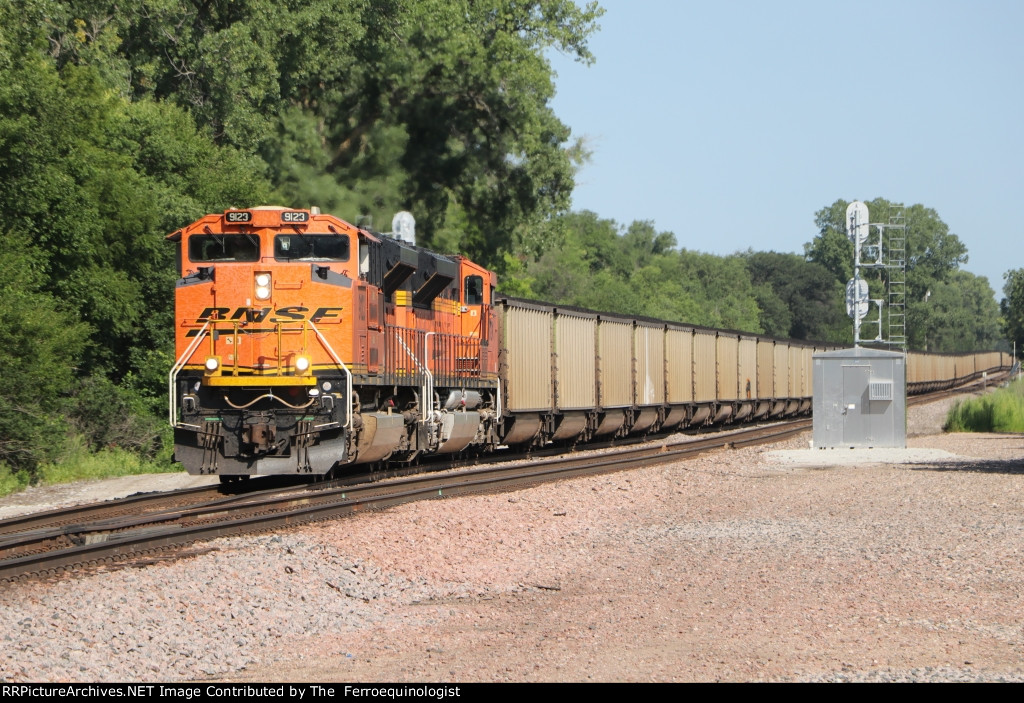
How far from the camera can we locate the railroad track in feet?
31.8

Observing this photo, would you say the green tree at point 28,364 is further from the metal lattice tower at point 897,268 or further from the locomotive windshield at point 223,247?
the metal lattice tower at point 897,268

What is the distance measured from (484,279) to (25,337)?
8.40m

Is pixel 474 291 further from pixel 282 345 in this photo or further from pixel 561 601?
pixel 561 601

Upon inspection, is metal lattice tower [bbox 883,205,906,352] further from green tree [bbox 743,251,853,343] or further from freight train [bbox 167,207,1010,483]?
freight train [bbox 167,207,1010,483]

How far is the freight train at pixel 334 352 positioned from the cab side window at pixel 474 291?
0.7 inches

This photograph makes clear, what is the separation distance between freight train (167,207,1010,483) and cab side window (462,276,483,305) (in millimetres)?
18

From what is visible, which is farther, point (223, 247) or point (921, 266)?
point (921, 266)

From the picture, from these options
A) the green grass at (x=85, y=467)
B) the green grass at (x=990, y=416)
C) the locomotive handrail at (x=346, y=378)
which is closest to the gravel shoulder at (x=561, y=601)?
the locomotive handrail at (x=346, y=378)

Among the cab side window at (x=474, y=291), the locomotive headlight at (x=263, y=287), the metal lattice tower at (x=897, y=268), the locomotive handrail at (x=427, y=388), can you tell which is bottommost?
the locomotive handrail at (x=427, y=388)

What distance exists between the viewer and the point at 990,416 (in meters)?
35.3

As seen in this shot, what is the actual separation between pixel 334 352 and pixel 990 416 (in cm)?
2562

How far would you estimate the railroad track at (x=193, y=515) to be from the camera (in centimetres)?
968

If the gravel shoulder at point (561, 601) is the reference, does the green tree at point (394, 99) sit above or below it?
above

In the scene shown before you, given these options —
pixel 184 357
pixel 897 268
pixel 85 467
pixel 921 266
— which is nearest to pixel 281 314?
pixel 184 357
